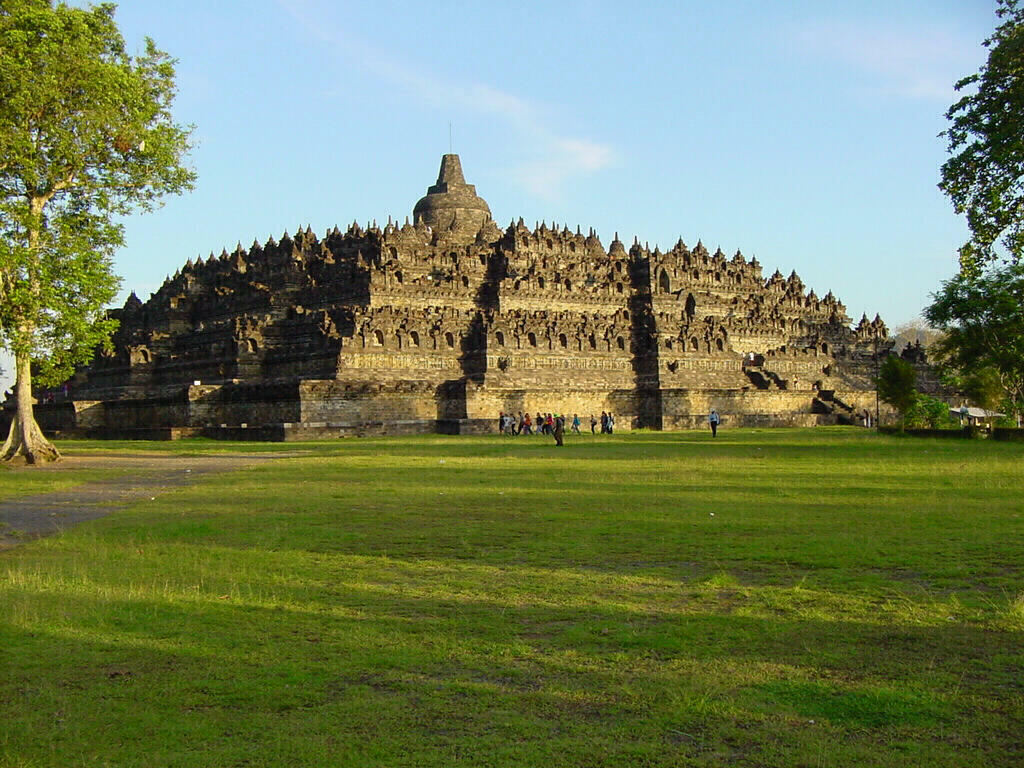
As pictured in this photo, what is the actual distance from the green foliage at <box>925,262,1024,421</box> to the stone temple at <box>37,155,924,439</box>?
14264 millimetres

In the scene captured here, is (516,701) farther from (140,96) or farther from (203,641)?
(140,96)

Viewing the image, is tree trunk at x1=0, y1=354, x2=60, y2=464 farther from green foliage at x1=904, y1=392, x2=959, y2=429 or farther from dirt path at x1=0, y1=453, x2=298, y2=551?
green foliage at x1=904, y1=392, x2=959, y2=429

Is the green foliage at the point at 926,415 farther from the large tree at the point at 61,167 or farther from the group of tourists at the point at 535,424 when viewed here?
the large tree at the point at 61,167

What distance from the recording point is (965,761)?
525cm

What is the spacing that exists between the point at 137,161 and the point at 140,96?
2.41 metres

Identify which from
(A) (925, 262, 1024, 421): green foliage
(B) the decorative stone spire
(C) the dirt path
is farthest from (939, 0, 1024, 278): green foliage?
(B) the decorative stone spire

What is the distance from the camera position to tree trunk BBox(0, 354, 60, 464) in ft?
104

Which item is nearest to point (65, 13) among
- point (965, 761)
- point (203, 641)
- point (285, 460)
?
point (285, 460)

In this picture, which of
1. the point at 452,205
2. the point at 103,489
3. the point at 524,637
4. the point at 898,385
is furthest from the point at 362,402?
the point at 524,637

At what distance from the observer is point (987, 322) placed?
4200cm

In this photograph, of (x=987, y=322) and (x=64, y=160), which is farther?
(x=987, y=322)

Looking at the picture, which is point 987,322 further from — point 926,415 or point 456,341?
point 456,341

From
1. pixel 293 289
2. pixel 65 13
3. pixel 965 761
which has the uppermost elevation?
pixel 65 13

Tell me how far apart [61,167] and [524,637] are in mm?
30104
